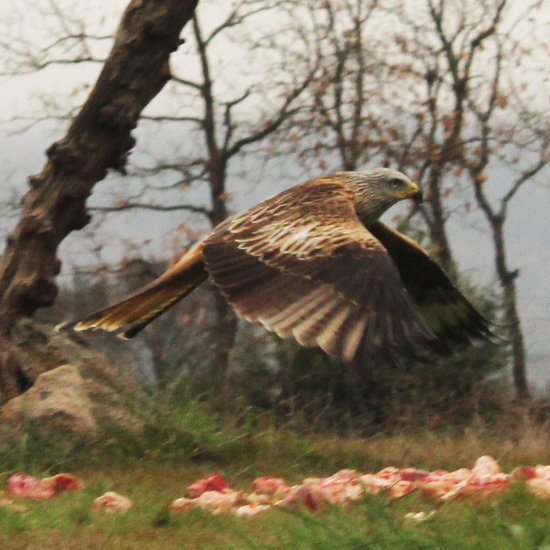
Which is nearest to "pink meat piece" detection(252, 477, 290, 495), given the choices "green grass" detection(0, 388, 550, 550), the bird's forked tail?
"green grass" detection(0, 388, 550, 550)

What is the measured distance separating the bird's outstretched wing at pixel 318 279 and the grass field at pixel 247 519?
0.82 m

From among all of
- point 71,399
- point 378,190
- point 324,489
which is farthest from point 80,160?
point 324,489

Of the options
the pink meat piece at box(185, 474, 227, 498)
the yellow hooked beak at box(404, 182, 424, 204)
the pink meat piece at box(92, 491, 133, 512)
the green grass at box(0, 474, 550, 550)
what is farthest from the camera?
the yellow hooked beak at box(404, 182, 424, 204)

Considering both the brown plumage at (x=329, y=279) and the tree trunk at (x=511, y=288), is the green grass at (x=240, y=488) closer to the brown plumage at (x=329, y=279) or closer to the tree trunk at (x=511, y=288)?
the brown plumage at (x=329, y=279)

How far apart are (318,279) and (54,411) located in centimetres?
251

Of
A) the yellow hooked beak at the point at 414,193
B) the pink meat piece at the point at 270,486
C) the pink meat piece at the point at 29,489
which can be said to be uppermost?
the yellow hooked beak at the point at 414,193

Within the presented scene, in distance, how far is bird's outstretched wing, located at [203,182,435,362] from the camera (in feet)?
15.0

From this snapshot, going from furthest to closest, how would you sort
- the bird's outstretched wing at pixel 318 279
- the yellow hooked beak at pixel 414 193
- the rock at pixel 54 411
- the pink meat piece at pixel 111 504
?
the rock at pixel 54 411
the yellow hooked beak at pixel 414 193
the bird's outstretched wing at pixel 318 279
the pink meat piece at pixel 111 504

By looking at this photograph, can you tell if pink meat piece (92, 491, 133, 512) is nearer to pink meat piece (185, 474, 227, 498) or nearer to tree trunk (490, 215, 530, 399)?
pink meat piece (185, 474, 227, 498)

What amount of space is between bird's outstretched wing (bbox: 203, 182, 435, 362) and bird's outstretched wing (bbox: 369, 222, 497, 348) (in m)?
0.91

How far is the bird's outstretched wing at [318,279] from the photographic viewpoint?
15.0 ft

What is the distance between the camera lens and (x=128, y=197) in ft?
Answer: 50.1

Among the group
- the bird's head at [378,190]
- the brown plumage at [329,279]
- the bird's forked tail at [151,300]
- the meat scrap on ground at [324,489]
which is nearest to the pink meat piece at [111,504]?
the meat scrap on ground at [324,489]

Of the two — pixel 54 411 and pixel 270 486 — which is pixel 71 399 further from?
pixel 270 486
